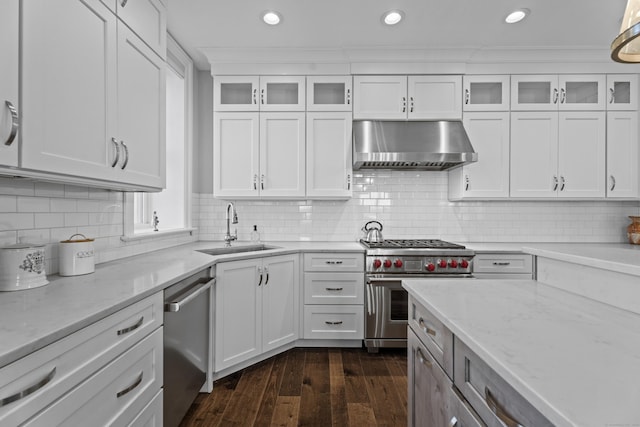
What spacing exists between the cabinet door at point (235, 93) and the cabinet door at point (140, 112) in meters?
1.10

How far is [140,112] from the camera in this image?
184 cm

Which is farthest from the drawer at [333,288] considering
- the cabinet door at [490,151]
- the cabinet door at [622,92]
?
the cabinet door at [622,92]

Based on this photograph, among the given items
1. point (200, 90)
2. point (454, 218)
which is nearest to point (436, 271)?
point (454, 218)

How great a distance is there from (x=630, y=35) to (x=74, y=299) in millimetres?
2063

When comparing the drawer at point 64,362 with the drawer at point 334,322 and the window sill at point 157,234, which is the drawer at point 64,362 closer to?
the window sill at point 157,234

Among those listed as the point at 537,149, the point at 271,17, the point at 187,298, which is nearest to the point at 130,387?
the point at 187,298

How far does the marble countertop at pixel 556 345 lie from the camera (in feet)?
1.75

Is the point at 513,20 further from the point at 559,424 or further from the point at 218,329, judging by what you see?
the point at 218,329

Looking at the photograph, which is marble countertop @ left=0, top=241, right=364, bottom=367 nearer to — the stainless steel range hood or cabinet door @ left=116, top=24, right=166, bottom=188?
cabinet door @ left=116, top=24, right=166, bottom=188

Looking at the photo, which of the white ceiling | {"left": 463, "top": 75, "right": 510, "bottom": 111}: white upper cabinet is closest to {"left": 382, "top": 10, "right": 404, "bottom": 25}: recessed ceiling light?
the white ceiling

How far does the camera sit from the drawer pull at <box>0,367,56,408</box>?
740mm

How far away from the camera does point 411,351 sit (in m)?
1.46

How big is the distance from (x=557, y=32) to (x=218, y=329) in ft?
12.5

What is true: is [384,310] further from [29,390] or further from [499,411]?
[29,390]
